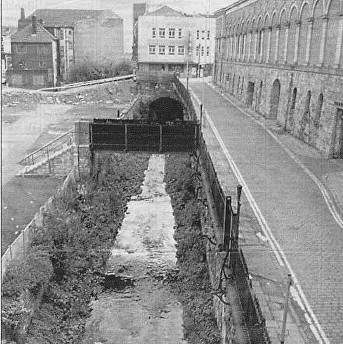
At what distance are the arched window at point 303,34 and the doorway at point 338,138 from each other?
518 centimetres

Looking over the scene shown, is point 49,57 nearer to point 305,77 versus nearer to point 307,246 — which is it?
point 305,77

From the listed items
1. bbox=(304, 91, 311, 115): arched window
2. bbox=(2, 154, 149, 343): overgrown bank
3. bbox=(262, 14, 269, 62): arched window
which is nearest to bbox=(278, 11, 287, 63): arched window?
bbox=(262, 14, 269, 62): arched window

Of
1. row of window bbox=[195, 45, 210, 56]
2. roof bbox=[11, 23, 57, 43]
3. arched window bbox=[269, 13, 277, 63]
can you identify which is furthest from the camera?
row of window bbox=[195, 45, 210, 56]

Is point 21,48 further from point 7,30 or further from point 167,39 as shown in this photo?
point 167,39

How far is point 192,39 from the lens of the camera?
210 ft

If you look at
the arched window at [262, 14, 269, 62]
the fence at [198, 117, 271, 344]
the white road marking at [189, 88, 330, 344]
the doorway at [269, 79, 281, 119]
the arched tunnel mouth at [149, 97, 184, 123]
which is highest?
the arched window at [262, 14, 269, 62]

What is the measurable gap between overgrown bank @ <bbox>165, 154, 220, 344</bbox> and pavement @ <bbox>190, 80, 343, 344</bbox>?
2.23 metres

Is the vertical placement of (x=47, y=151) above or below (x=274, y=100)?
below

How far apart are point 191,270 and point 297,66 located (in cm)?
1334

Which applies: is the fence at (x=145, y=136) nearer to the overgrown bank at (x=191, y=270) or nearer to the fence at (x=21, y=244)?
the overgrown bank at (x=191, y=270)

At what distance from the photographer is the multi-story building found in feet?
205

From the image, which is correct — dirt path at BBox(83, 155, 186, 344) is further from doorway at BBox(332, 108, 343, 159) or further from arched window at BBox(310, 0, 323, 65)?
arched window at BBox(310, 0, 323, 65)

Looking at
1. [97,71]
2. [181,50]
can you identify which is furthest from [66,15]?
[181,50]

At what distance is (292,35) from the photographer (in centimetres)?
2544
